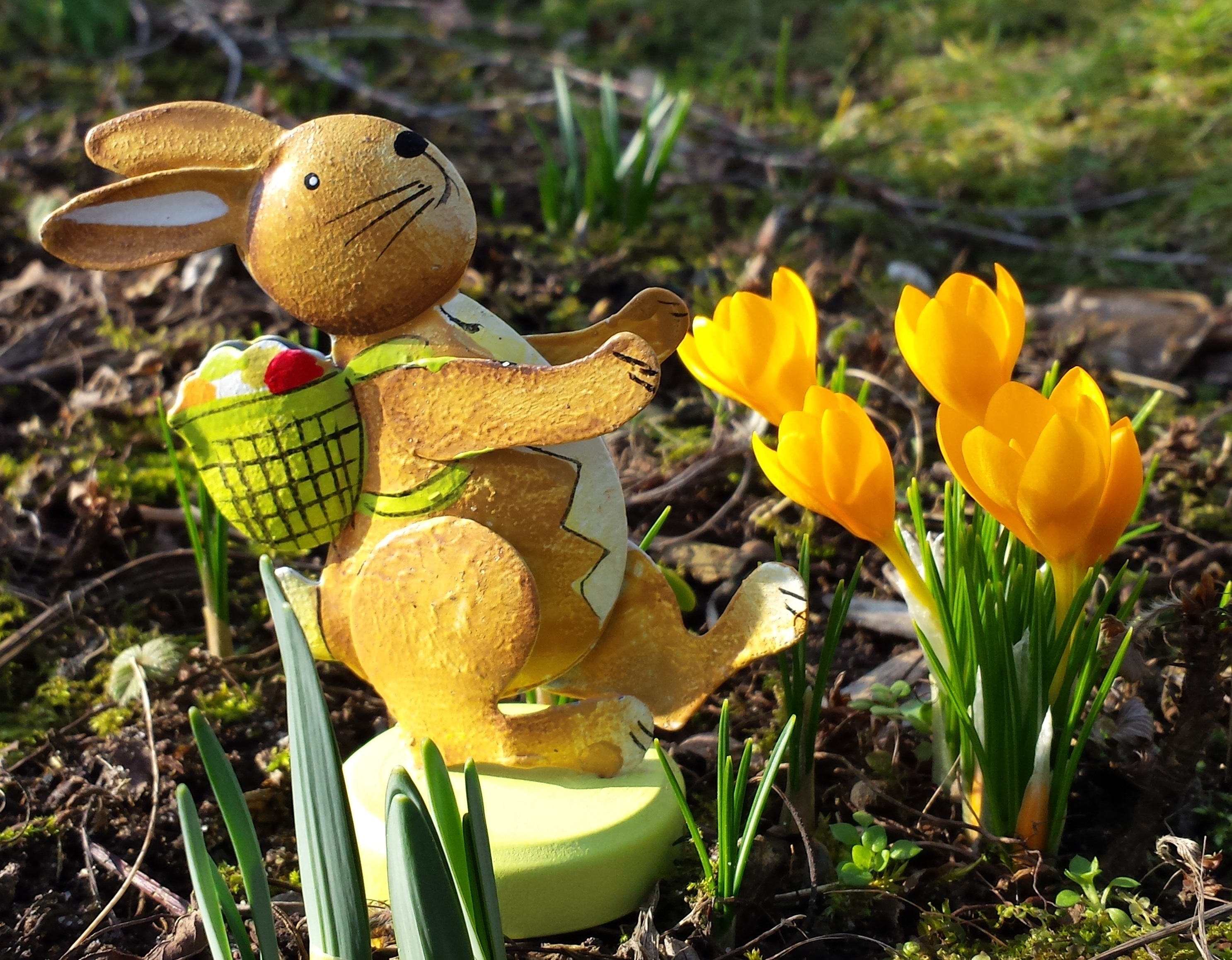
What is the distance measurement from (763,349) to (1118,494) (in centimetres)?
45

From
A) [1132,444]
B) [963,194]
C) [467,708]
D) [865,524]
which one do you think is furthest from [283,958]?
[963,194]

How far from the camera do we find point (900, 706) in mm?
1702

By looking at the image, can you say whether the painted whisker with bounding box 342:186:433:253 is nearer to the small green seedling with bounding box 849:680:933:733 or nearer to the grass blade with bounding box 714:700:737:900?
the grass blade with bounding box 714:700:737:900

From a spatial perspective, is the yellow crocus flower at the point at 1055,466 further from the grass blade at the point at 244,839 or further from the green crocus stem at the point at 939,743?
the grass blade at the point at 244,839

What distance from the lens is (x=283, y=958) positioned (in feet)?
4.55

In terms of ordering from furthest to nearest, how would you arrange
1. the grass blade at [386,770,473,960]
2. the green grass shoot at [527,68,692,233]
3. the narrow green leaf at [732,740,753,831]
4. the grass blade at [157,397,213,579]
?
the green grass shoot at [527,68,692,233]
the grass blade at [157,397,213,579]
the narrow green leaf at [732,740,753,831]
the grass blade at [386,770,473,960]

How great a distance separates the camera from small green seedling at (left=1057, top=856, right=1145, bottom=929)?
1.33m

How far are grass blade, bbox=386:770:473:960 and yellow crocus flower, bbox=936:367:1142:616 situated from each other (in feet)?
2.24

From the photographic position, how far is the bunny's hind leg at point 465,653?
4.42 feet

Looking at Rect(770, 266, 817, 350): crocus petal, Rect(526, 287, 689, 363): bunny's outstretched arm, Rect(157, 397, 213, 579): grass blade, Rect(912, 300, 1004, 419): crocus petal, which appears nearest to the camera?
Rect(912, 300, 1004, 419): crocus petal

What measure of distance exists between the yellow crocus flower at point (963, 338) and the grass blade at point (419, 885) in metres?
0.76

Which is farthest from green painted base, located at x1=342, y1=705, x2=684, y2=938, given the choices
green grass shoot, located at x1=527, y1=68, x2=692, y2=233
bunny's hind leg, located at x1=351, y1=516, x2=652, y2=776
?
green grass shoot, located at x1=527, y1=68, x2=692, y2=233

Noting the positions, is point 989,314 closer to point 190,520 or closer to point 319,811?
point 319,811

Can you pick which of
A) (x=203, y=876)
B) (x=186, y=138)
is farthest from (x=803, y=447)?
(x=186, y=138)
